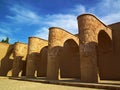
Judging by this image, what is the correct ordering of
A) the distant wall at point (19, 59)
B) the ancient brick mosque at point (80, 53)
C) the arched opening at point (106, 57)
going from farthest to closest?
the distant wall at point (19, 59) → the arched opening at point (106, 57) → the ancient brick mosque at point (80, 53)

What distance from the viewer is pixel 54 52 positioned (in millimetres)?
11156

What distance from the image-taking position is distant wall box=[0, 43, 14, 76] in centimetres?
→ 1794

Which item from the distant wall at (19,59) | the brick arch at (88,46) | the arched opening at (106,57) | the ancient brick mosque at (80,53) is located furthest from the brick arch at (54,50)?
the distant wall at (19,59)

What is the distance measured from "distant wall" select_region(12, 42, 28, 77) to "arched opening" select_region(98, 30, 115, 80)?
1090 cm

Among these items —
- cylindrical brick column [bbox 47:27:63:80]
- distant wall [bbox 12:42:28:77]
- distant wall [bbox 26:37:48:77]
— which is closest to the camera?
cylindrical brick column [bbox 47:27:63:80]

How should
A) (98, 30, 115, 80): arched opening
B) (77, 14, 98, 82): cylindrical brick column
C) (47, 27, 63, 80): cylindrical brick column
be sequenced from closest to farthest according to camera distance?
(77, 14, 98, 82): cylindrical brick column < (47, 27, 63, 80): cylindrical brick column < (98, 30, 115, 80): arched opening

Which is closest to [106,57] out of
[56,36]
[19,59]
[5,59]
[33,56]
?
[56,36]

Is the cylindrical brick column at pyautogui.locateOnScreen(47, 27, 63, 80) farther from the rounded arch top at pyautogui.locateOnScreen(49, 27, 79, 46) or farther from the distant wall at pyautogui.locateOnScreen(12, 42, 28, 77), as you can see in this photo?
the distant wall at pyautogui.locateOnScreen(12, 42, 28, 77)

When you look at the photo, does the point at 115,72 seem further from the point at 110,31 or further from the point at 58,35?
the point at 58,35

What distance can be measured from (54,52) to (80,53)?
3159 millimetres

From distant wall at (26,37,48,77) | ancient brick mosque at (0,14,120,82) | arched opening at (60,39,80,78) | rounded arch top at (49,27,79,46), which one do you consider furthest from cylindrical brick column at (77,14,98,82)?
distant wall at (26,37,48,77)

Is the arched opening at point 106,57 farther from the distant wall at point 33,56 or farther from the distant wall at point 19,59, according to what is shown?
the distant wall at point 19,59

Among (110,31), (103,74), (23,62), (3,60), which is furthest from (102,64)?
(3,60)

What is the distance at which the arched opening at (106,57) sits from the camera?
37.8 feet
